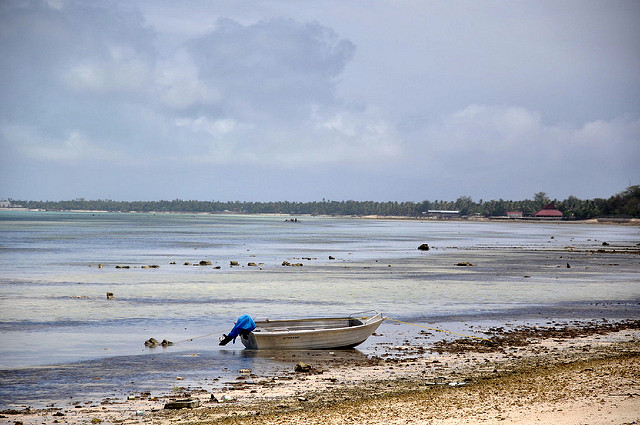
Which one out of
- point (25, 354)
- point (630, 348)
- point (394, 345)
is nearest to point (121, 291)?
point (25, 354)

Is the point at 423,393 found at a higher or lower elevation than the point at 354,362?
higher

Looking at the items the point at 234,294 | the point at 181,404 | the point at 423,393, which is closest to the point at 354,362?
the point at 423,393

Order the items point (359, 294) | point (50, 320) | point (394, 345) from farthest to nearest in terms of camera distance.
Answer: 1. point (359, 294)
2. point (50, 320)
3. point (394, 345)

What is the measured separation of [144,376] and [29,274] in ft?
116

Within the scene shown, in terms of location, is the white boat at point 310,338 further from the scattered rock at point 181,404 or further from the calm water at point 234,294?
the scattered rock at point 181,404

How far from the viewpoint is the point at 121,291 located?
40.1 meters

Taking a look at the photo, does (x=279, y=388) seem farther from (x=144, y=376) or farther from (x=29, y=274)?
(x=29, y=274)

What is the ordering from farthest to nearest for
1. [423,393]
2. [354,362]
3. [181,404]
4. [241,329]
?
[241,329] < [354,362] < [423,393] < [181,404]

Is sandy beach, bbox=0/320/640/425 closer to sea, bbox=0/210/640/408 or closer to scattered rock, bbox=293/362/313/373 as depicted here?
scattered rock, bbox=293/362/313/373

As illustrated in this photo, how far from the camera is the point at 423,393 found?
16.1 m

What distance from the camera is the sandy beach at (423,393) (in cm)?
1398

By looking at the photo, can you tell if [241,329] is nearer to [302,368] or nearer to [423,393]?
[302,368]

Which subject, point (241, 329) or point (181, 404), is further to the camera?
point (241, 329)

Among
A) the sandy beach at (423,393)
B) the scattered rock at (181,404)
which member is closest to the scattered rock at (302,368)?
the sandy beach at (423,393)
